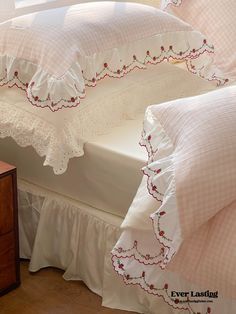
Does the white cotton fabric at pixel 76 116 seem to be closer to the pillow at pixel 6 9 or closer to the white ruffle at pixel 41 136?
the white ruffle at pixel 41 136

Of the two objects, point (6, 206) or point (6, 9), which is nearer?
point (6, 206)

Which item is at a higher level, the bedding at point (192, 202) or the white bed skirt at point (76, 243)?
the bedding at point (192, 202)

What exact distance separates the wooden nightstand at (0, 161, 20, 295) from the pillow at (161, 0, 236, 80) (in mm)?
986

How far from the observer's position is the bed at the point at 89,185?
88.6 inches

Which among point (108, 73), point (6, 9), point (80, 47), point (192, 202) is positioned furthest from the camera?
point (6, 9)

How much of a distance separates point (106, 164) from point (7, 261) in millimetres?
469

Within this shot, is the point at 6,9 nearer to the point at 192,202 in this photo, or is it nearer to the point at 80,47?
the point at 80,47

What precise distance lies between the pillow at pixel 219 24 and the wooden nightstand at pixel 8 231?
986 millimetres

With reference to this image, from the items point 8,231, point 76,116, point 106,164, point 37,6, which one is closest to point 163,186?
point 106,164

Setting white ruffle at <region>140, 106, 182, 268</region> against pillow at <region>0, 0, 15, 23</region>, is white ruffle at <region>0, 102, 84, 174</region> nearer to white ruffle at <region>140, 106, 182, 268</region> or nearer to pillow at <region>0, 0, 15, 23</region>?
white ruffle at <region>140, 106, 182, 268</region>

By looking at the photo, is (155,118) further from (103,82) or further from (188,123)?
(103,82)

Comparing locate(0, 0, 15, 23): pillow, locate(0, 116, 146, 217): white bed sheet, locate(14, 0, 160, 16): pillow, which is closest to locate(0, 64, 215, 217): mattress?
locate(0, 116, 146, 217): white bed sheet

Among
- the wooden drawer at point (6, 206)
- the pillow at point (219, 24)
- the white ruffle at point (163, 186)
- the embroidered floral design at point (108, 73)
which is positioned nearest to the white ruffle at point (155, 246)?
the white ruffle at point (163, 186)

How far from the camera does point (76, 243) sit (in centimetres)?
240
